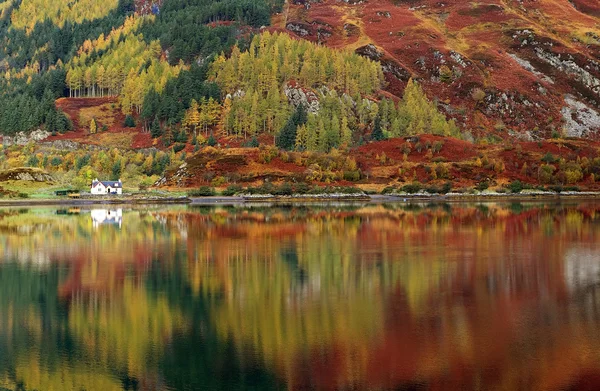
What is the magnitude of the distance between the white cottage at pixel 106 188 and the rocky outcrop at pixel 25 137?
42.2m

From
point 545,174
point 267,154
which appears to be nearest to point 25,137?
point 267,154

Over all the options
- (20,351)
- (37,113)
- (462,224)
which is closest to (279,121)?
Answer: (37,113)

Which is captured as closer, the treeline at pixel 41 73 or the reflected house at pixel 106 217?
the reflected house at pixel 106 217

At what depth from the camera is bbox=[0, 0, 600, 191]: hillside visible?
98.7 metres

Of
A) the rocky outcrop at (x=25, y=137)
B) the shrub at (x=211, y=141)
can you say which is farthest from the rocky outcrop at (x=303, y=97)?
the rocky outcrop at (x=25, y=137)

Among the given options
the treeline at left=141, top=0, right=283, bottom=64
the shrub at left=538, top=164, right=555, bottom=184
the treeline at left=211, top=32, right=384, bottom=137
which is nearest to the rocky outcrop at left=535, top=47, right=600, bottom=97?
the treeline at left=211, top=32, right=384, bottom=137

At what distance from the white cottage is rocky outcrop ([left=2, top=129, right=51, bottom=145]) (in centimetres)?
4222

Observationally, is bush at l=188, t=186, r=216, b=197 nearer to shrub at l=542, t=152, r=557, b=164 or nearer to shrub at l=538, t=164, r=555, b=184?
shrub at l=538, t=164, r=555, b=184

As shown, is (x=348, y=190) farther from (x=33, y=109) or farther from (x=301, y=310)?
(x=33, y=109)

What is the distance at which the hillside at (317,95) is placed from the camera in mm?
98688

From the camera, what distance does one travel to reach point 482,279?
29219 mm

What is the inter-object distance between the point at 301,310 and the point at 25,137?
383ft

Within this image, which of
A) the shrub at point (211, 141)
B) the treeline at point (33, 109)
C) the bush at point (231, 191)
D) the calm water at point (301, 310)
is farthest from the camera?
the treeline at point (33, 109)

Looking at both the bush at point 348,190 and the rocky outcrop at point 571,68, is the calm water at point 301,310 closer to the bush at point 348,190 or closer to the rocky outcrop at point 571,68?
the bush at point 348,190
